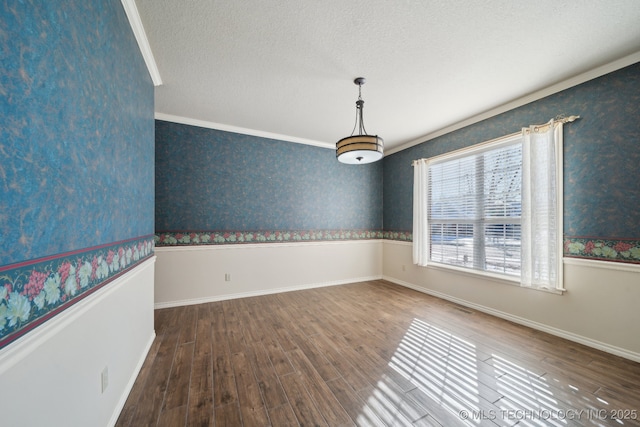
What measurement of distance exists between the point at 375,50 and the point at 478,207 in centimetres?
263

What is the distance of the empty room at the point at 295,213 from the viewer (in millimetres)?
970

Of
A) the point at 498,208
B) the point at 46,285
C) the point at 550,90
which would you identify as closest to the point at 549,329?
the point at 498,208

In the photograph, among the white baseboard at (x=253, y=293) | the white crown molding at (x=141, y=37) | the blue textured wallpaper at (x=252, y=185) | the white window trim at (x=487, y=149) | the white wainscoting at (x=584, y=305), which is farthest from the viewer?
the blue textured wallpaper at (x=252, y=185)

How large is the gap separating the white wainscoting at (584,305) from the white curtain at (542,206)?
15 centimetres

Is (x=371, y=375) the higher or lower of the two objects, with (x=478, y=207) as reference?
lower

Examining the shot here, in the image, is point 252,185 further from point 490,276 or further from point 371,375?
point 490,276

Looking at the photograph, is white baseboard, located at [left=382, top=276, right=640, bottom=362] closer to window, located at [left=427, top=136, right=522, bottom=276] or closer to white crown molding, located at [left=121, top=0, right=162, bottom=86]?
window, located at [left=427, top=136, right=522, bottom=276]

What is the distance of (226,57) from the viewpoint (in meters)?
2.23

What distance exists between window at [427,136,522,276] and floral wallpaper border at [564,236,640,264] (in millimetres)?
502

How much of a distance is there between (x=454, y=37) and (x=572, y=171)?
1.95m

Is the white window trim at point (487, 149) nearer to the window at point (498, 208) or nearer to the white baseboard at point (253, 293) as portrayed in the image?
the window at point (498, 208)

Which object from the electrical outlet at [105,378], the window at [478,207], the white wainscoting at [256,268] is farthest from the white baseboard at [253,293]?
the electrical outlet at [105,378]

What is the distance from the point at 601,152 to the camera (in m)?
2.33

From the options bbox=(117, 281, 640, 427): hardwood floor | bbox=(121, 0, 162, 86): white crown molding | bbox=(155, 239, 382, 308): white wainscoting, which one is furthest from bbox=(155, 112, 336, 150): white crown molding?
bbox=(117, 281, 640, 427): hardwood floor
